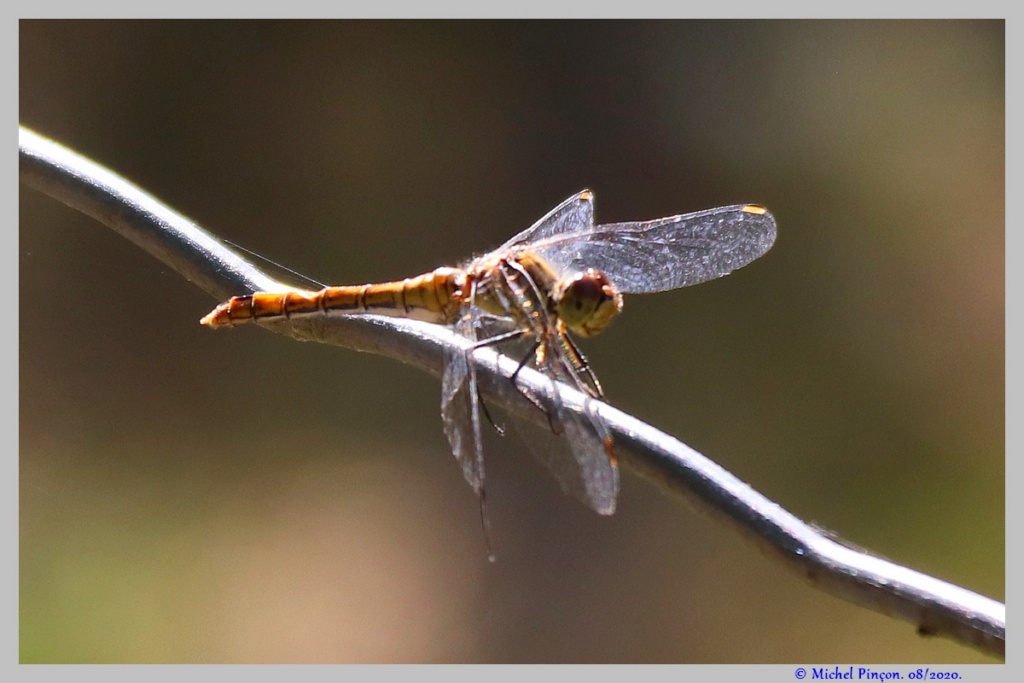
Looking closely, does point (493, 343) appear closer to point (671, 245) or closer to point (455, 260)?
point (671, 245)

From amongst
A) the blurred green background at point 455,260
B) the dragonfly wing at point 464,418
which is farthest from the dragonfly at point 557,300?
the blurred green background at point 455,260

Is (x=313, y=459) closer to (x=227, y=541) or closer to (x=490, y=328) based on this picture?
(x=227, y=541)

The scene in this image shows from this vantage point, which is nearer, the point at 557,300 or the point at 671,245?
the point at 557,300

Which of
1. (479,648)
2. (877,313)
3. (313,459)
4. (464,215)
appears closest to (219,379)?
(313,459)

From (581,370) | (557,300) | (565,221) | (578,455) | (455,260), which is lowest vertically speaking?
(578,455)

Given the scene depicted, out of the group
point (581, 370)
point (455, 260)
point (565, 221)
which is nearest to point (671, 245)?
point (565, 221)

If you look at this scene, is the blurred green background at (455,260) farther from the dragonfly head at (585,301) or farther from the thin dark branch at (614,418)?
the thin dark branch at (614,418)

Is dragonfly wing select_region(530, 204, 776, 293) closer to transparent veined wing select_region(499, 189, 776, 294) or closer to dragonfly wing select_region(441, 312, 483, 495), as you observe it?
transparent veined wing select_region(499, 189, 776, 294)
